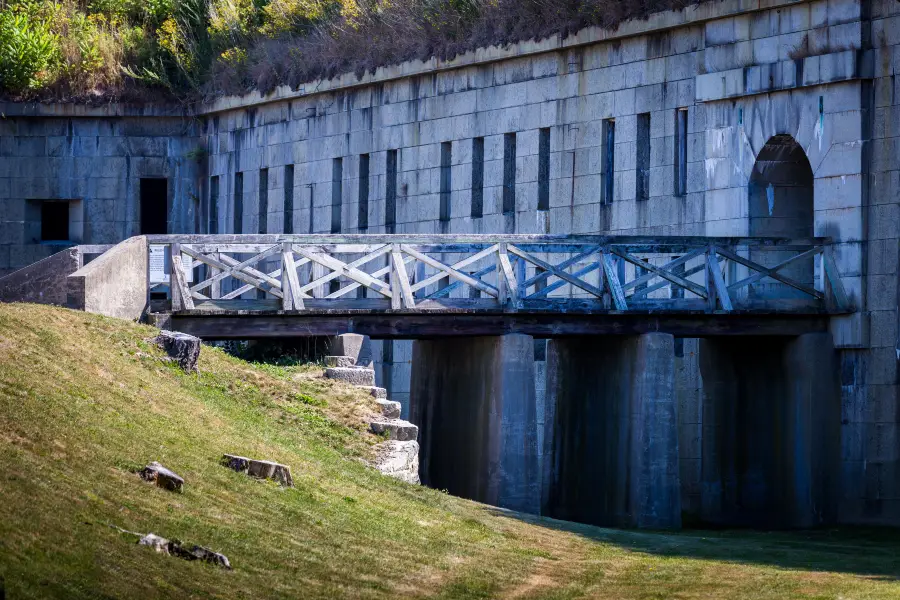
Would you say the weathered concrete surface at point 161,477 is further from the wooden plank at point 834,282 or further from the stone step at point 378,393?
the wooden plank at point 834,282

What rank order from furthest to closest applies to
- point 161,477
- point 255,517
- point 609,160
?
1. point 609,160
2. point 255,517
3. point 161,477

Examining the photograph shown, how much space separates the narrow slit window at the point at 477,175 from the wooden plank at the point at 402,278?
38.8 feet

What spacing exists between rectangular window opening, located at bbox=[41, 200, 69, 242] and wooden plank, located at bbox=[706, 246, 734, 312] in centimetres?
2371

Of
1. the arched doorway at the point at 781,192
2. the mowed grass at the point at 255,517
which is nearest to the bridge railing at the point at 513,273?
the arched doorway at the point at 781,192

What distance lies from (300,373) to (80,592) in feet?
42.6

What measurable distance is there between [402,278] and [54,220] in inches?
939

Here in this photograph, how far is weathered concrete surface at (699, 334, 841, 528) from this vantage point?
1224 inches

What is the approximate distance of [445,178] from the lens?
→ 4134 centimetres

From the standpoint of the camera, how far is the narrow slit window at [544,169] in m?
38.3

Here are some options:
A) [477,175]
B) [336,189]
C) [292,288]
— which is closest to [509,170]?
[477,175]

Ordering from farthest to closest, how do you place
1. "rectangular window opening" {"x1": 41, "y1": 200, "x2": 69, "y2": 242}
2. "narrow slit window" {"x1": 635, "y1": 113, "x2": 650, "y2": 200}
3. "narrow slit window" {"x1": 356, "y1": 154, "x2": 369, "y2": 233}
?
"rectangular window opening" {"x1": 41, "y1": 200, "x2": 69, "y2": 242} → "narrow slit window" {"x1": 356, "y1": 154, "x2": 369, "y2": 233} → "narrow slit window" {"x1": 635, "y1": 113, "x2": 650, "y2": 200}

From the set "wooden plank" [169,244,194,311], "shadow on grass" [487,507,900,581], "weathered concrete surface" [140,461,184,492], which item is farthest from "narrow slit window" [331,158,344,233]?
"weathered concrete surface" [140,461,184,492]

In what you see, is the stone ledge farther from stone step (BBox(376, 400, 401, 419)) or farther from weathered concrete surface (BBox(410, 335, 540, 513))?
stone step (BBox(376, 400, 401, 419))

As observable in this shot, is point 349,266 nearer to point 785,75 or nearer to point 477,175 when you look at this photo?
point 785,75
